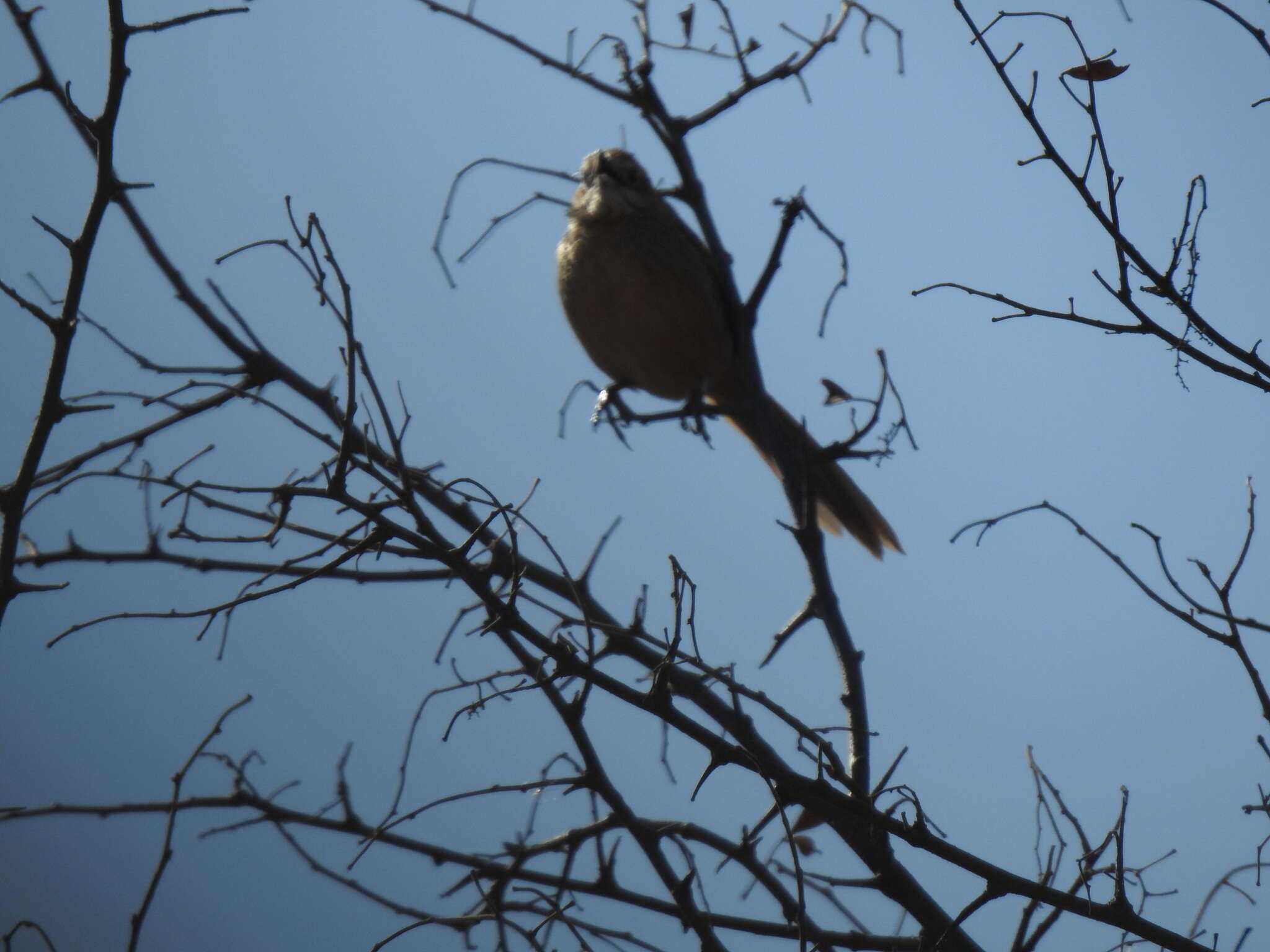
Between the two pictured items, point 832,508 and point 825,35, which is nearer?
point 825,35

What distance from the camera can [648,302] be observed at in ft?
13.8

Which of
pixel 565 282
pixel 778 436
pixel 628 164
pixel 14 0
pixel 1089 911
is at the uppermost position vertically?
pixel 628 164

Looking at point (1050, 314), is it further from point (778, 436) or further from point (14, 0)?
point (14, 0)

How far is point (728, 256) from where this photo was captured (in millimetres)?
3117

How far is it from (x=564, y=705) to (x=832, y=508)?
9.10ft

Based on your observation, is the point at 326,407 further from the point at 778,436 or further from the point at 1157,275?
the point at 1157,275

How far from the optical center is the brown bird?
13.8 feet

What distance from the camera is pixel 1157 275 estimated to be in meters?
1.98

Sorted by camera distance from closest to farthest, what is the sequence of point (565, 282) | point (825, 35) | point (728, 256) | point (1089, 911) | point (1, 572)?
point (1, 572) < point (1089, 911) < point (825, 35) < point (728, 256) < point (565, 282)

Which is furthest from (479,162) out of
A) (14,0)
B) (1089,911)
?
(1089,911)

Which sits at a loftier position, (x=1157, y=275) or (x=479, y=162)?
(x=479, y=162)

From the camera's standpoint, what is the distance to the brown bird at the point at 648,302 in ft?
13.8

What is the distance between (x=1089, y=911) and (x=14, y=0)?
7.36 feet

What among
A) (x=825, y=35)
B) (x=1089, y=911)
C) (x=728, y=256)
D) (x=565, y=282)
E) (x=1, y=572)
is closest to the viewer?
(x=1, y=572)
